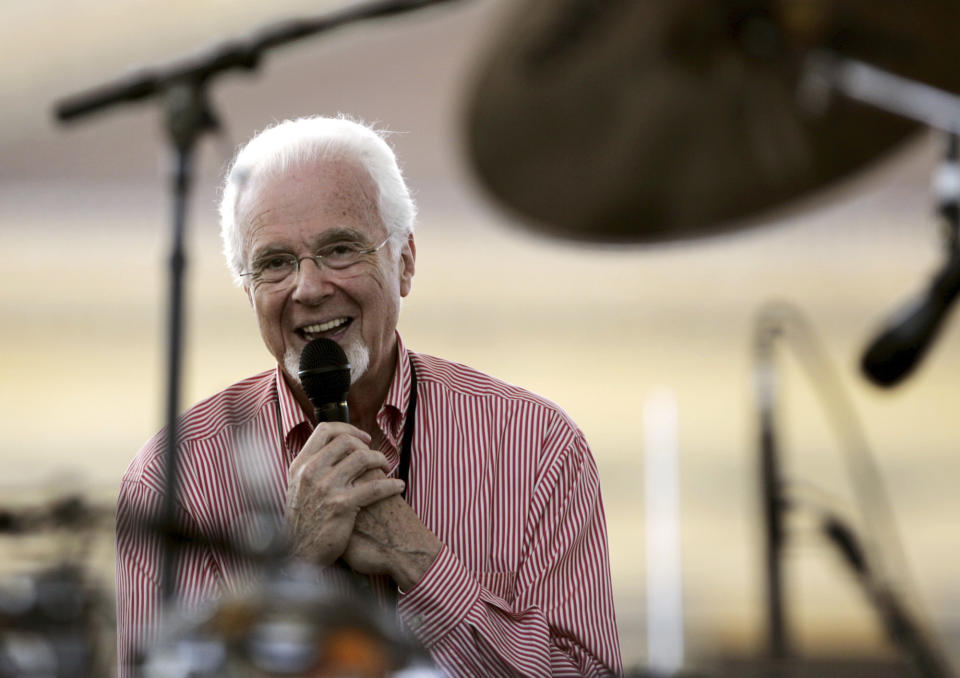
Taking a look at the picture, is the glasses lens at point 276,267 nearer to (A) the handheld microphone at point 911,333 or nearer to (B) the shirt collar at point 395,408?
(B) the shirt collar at point 395,408

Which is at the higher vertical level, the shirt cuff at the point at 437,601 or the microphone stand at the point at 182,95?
the microphone stand at the point at 182,95

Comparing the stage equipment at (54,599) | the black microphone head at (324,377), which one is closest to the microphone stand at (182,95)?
→ the stage equipment at (54,599)

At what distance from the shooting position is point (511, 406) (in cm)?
179

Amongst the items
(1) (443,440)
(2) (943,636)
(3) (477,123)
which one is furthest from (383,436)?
(2) (943,636)

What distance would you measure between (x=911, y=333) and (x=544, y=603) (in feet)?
2.30

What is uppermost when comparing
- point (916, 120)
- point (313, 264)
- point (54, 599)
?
point (916, 120)

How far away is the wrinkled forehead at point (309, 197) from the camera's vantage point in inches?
65.9

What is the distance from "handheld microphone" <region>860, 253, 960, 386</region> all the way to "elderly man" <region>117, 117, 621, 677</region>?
0.49m

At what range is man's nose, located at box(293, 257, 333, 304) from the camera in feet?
5.39

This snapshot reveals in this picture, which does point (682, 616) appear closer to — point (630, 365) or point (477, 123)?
point (630, 365)

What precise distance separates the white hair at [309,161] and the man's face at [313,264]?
0.02 metres

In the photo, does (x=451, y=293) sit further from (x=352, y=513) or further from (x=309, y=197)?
(x=352, y=513)

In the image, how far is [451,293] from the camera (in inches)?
205

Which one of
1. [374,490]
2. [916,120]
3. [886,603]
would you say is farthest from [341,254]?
[886,603]
